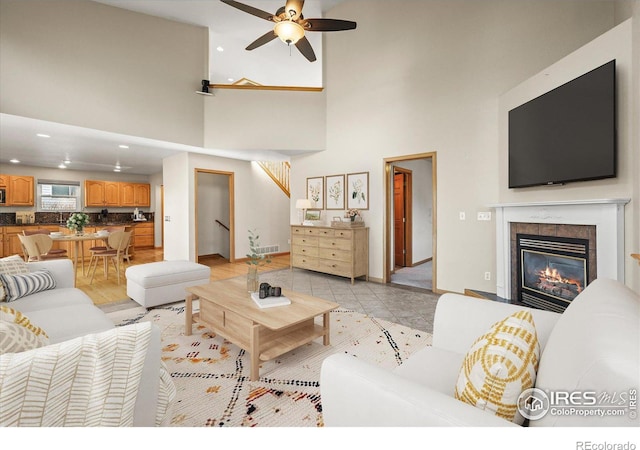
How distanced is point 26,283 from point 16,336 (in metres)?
1.88

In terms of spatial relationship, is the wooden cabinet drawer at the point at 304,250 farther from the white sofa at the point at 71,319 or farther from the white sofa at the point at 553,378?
the white sofa at the point at 553,378

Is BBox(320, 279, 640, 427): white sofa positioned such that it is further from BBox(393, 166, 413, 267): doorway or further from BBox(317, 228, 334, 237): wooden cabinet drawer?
BBox(393, 166, 413, 267): doorway

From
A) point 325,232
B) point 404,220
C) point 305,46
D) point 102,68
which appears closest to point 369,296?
point 325,232

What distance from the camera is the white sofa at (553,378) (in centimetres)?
61

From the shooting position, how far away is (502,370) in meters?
0.85

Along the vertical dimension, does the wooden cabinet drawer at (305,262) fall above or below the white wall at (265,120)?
below

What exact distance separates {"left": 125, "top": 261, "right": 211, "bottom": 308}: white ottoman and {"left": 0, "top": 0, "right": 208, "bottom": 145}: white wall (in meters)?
2.41

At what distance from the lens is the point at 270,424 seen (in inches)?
61.4

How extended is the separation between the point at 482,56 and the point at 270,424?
4644 mm

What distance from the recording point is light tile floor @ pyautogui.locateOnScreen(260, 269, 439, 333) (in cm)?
323

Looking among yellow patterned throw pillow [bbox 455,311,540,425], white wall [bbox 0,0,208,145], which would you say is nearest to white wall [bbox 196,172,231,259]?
white wall [bbox 0,0,208,145]

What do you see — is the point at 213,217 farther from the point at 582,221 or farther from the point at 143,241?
the point at 582,221

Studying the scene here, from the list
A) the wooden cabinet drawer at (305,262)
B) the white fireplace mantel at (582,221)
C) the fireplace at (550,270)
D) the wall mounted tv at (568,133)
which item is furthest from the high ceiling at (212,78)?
the fireplace at (550,270)

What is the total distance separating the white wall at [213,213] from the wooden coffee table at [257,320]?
472 cm
